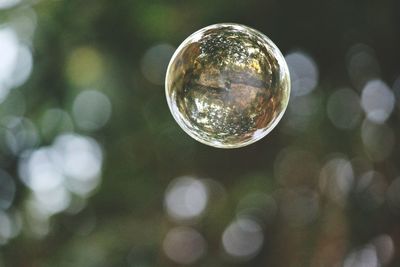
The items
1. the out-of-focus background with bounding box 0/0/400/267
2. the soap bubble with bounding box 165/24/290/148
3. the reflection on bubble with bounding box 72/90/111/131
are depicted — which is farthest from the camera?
the reflection on bubble with bounding box 72/90/111/131

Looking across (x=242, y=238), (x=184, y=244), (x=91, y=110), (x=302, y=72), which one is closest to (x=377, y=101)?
(x=302, y=72)

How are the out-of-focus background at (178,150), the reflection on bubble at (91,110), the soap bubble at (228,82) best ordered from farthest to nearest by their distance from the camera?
the reflection on bubble at (91,110)
the out-of-focus background at (178,150)
the soap bubble at (228,82)

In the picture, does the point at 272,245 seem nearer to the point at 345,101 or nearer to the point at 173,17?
the point at 345,101

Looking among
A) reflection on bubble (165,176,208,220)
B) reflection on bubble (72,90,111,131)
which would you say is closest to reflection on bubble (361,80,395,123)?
reflection on bubble (165,176,208,220)

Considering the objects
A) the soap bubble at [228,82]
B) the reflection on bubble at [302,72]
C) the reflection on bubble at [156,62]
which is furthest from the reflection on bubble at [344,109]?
the soap bubble at [228,82]

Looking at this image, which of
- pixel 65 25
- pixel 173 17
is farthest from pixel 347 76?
pixel 65 25

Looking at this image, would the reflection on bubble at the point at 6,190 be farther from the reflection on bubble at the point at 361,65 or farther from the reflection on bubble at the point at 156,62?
the reflection on bubble at the point at 361,65

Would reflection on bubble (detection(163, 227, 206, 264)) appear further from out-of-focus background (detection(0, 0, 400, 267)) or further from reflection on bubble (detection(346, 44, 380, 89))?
reflection on bubble (detection(346, 44, 380, 89))
